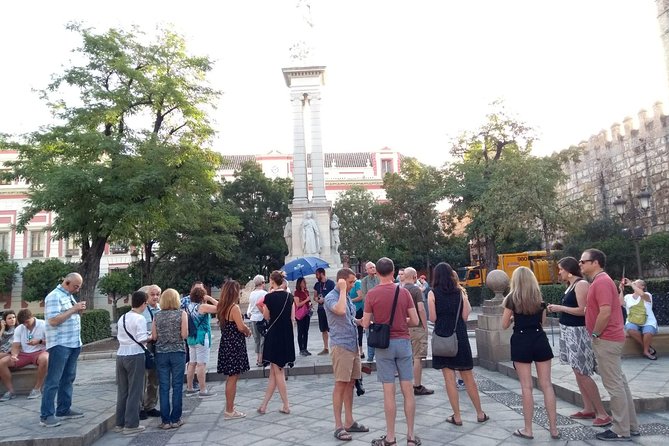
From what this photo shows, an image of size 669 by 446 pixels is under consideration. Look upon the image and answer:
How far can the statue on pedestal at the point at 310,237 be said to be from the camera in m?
22.2

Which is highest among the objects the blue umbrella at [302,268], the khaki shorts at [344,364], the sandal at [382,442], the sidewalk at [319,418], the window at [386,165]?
the window at [386,165]

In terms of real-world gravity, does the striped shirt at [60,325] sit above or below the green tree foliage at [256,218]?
below

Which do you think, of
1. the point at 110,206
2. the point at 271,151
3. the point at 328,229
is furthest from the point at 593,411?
the point at 271,151

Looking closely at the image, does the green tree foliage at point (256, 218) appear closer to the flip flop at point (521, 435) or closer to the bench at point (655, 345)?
the bench at point (655, 345)

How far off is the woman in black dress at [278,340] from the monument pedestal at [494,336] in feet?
12.4

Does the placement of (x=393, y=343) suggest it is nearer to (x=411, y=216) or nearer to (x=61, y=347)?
(x=61, y=347)

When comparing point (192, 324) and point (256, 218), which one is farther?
point (256, 218)

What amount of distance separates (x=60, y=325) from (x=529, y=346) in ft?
18.1

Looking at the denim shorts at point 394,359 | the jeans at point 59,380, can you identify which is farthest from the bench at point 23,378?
the denim shorts at point 394,359

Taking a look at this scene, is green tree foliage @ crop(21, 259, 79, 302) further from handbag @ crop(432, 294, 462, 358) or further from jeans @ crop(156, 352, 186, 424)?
handbag @ crop(432, 294, 462, 358)

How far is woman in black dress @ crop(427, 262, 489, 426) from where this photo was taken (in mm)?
5285

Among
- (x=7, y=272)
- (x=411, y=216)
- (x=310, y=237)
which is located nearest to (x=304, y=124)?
(x=310, y=237)

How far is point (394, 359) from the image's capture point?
4.80 meters

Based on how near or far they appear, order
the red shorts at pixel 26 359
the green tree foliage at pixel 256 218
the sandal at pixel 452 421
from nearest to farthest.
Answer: the sandal at pixel 452 421
the red shorts at pixel 26 359
the green tree foliage at pixel 256 218
